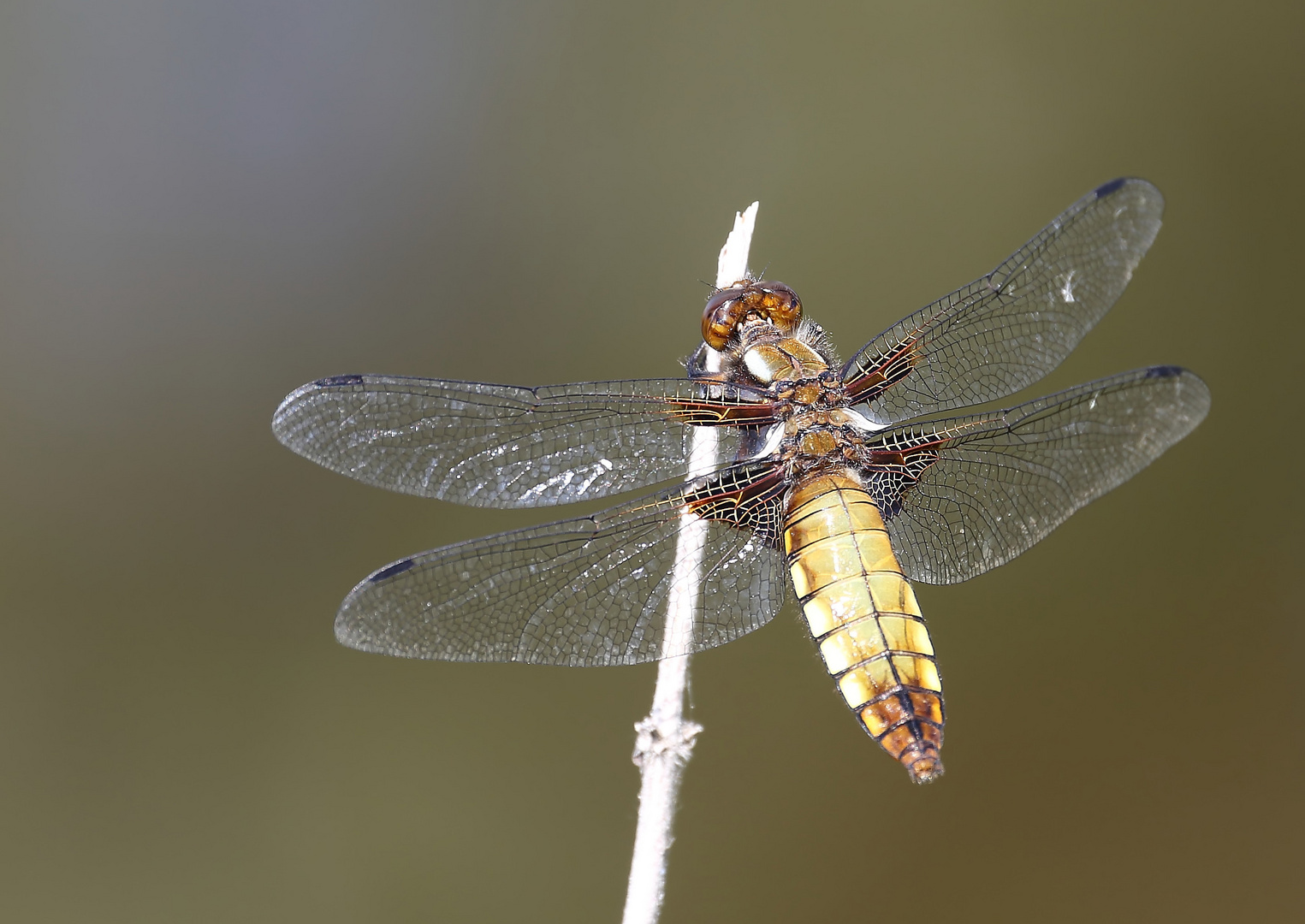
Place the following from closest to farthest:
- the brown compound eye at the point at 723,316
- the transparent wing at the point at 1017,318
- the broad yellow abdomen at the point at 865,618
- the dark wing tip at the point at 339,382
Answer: the broad yellow abdomen at the point at 865,618 → the dark wing tip at the point at 339,382 → the transparent wing at the point at 1017,318 → the brown compound eye at the point at 723,316

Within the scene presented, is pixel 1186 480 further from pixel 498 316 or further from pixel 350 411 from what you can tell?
pixel 350 411

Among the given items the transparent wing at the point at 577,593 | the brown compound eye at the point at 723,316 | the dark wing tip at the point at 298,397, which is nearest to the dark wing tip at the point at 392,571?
the transparent wing at the point at 577,593

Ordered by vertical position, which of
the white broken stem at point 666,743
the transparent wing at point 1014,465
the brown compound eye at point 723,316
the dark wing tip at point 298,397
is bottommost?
the white broken stem at point 666,743

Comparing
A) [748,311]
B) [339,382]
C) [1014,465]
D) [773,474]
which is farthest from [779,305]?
[339,382]

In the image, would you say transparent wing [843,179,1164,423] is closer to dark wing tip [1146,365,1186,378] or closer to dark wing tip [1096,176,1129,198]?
dark wing tip [1096,176,1129,198]

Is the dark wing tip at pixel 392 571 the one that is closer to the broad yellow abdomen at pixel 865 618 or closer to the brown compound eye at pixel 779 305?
the broad yellow abdomen at pixel 865 618

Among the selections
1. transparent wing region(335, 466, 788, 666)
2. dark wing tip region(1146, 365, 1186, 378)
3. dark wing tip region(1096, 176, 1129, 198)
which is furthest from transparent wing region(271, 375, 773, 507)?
dark wing tip region(1096, 176, 1129, 198)

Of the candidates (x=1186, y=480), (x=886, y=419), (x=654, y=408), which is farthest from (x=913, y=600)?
(x=1186, y=480)
